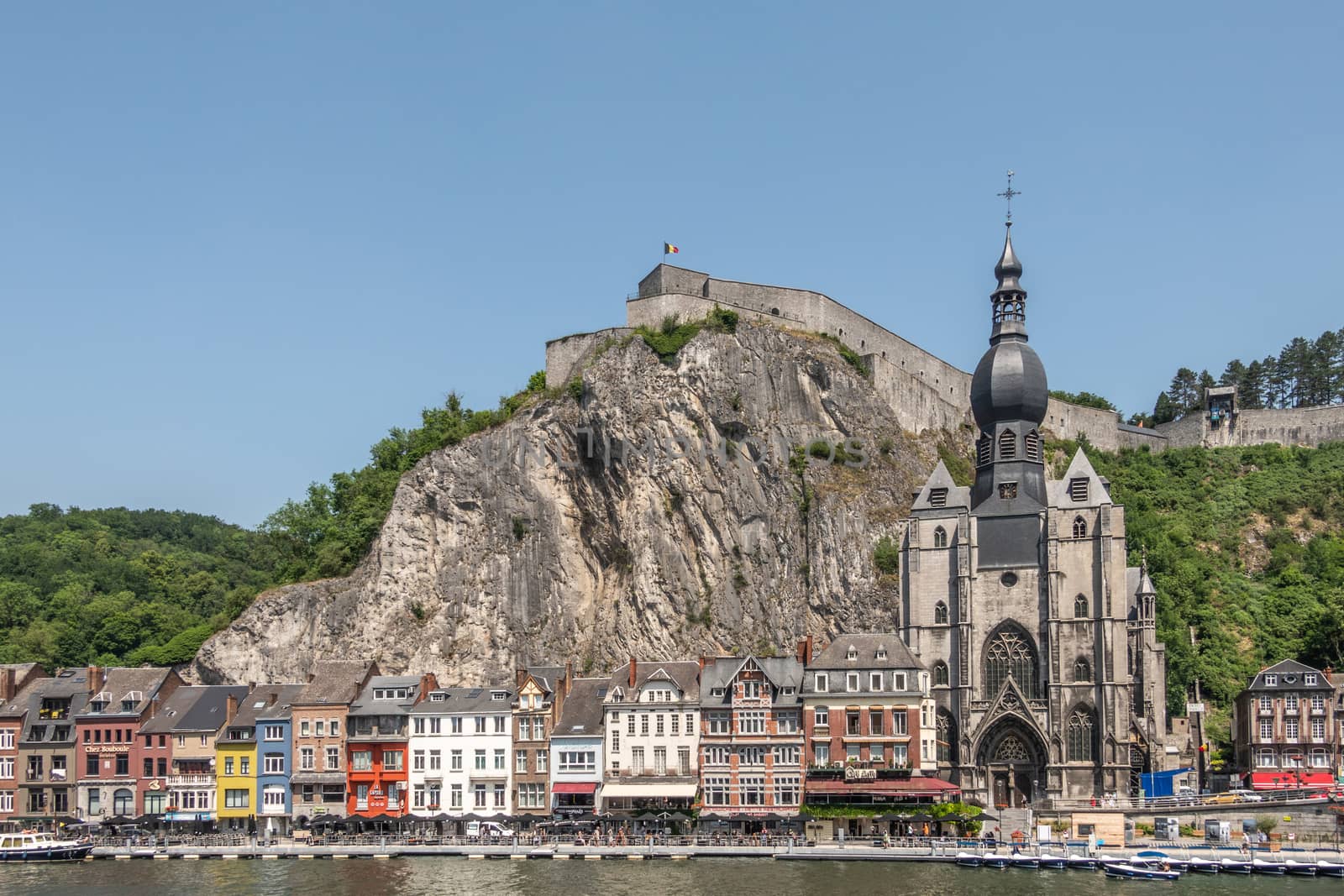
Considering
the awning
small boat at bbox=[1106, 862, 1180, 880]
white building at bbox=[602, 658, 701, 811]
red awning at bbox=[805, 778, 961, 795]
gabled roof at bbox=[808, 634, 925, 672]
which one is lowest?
small boat at bbox=[1106, 862, 1180, 880]

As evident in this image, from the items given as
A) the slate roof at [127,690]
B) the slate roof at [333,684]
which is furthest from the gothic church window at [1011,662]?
the slate roof at [127,690]

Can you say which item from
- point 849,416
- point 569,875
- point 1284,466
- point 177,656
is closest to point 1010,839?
point 569,875

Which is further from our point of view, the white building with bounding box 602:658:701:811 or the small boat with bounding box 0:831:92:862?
the white building with bounding box 602:658:701:811

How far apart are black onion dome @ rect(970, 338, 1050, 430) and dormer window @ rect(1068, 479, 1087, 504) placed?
621 cm

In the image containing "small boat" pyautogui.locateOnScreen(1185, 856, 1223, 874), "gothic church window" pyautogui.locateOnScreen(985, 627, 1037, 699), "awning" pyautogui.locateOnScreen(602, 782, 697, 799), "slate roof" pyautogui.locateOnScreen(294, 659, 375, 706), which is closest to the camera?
"small boat" pyautogui.locateOnScreen(1185, 856, 1223, 874)

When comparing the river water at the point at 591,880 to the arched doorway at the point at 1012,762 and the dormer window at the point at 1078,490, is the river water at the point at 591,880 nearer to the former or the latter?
the arched doorway at the point at 1012,762

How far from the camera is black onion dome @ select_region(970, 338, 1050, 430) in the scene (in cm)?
8100

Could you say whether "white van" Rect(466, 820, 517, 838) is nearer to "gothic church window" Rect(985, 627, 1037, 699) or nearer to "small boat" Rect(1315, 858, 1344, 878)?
"gothic church window" Rect(985, 627, 1037, 699)

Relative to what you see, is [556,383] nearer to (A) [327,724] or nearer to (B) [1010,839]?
(A) [327,724]

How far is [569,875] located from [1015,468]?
3573 centimetres

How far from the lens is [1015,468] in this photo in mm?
79750

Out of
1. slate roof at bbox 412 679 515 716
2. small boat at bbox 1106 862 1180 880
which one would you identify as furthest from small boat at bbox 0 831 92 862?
small boat at bbox 1106 862 1180 880

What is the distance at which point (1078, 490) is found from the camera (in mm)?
76312

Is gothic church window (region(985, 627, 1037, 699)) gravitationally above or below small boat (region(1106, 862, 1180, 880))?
above
